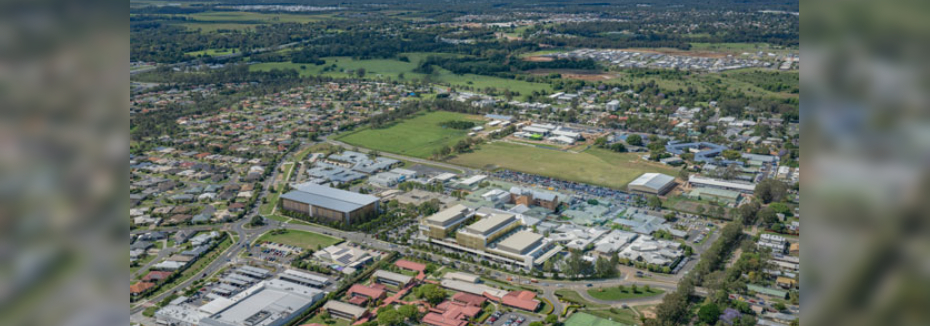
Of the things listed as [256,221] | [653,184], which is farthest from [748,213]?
[256,221]

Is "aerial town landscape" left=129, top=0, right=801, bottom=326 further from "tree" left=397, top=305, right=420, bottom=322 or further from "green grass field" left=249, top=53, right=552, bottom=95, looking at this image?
"green grass field" left=249, top=53, right=552, bottom=95

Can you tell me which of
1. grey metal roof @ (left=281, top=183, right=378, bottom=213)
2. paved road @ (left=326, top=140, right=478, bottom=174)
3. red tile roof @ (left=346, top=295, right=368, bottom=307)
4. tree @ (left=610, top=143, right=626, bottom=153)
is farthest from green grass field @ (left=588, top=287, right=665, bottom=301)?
tree @ (left=610, top=143, right=626, bottom=153)

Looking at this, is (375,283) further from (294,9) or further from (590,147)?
(294,9)

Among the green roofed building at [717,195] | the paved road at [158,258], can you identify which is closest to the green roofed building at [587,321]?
the green roofed building at [717,195]

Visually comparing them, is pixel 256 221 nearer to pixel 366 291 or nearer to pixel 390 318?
pixel 366 291

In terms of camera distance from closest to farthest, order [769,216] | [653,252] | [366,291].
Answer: [366,291] → [653,252] → [769,216]
